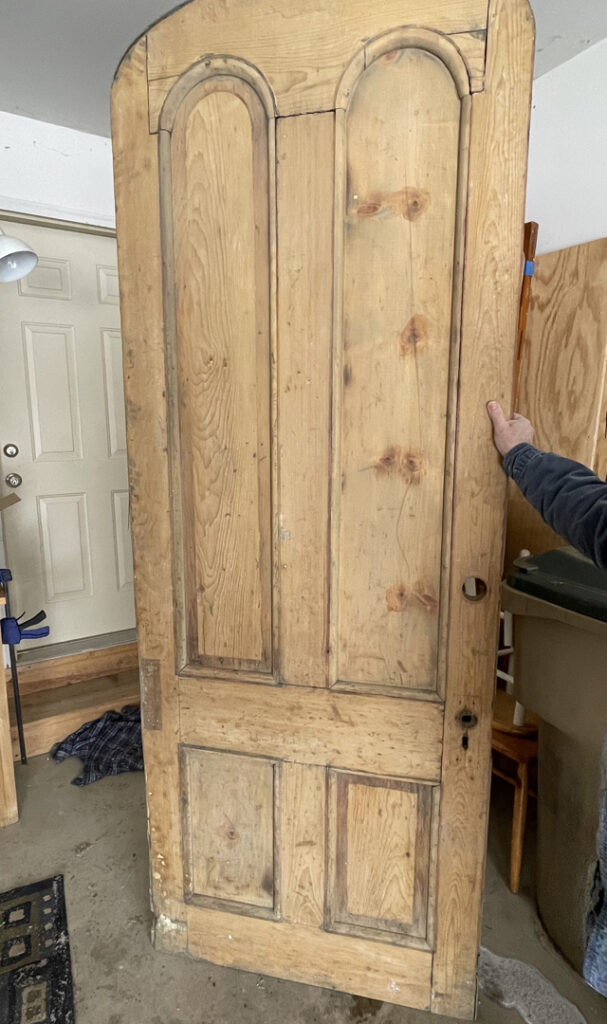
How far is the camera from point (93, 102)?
2172 millimetres

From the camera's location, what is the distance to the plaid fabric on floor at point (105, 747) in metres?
2.27

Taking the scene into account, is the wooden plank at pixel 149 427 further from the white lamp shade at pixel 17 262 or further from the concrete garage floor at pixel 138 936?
the white lamp shade at pixel 17 262

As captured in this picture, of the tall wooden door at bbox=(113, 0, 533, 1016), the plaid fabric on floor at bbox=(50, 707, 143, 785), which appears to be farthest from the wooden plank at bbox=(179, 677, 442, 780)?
the plaid fabric on floor at bbox=(50, 707, 143, 785)

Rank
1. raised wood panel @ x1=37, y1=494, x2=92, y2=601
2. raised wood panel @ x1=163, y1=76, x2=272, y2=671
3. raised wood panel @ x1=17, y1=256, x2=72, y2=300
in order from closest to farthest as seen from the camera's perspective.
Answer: raised wood panel @ x1=163, y1=76, x2=272, y2=671
raised wood panel @ x1=17, y1=256, x2=72, y2=300
raised wood panel @ x1=37, y1=494, x2=92, y2=601

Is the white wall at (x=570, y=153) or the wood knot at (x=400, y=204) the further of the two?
the white wall at (x=570, y=153)

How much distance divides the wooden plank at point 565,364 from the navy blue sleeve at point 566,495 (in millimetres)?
924

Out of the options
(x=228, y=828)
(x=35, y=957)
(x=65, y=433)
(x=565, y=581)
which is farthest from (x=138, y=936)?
(x=65, y=433)

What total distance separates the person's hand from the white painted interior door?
217cm

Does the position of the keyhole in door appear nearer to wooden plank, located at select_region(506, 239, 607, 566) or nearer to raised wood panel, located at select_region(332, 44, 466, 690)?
raised wood panel, located at select_region(332, 44, 466, 690)

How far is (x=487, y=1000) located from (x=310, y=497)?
134 centimetres

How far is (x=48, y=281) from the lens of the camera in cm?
254

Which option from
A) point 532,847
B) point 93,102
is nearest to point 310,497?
point 532,847

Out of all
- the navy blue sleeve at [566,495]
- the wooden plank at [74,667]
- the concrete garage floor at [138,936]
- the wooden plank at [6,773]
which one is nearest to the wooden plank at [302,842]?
the concrete garage floor at [138,936]

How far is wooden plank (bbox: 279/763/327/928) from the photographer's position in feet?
4.21
